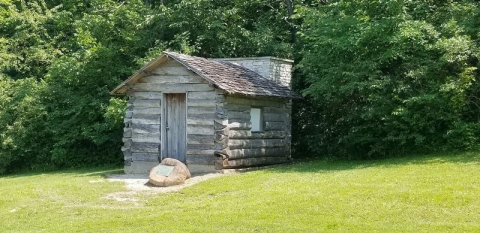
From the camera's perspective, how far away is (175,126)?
62.5 feet

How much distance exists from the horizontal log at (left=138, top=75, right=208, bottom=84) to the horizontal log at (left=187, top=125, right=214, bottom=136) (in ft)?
4.45

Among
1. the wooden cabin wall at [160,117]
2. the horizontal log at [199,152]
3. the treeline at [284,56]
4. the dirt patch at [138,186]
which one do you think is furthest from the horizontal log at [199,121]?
the treeline at [284,56]

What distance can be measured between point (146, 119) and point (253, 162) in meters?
3.72

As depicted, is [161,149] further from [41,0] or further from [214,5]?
[41,0]

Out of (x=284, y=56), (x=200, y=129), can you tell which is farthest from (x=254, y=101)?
(x=284, y=56)

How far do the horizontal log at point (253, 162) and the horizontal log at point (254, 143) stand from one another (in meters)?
0.43

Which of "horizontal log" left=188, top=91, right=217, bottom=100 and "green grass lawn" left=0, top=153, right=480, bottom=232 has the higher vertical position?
"horizontal log" left=188, top=91, right=217, bottom=100

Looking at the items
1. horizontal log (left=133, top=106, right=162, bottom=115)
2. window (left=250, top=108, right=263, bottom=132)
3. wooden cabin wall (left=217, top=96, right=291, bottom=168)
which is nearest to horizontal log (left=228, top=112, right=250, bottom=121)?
wooden cabin wall (left=217, top=96, right=291, bottom=168)

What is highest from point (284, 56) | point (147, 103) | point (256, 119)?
point (284, 56)

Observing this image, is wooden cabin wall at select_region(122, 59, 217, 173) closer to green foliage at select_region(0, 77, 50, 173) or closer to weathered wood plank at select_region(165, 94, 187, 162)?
weathered wood plank at select_region(165, 94, 187, 162)

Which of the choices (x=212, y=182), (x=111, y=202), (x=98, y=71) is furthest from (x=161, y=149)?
(x=98, y=71)

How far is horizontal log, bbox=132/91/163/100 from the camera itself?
1917cm

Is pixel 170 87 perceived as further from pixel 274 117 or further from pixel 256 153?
pixel 274 117

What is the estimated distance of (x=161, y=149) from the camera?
19.2 meters
